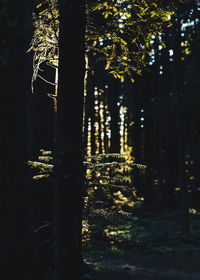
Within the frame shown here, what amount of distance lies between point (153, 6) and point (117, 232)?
10700 millimetres

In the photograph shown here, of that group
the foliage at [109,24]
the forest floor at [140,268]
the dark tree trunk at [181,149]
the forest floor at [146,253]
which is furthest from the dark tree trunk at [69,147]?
the dark tree trunk at [181,149]

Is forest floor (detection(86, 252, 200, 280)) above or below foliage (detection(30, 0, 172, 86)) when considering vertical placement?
below

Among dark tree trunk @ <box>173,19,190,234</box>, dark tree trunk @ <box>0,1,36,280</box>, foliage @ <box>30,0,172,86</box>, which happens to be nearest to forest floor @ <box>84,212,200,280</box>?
dark tree trunk @ <box>173,19,190,234</box>

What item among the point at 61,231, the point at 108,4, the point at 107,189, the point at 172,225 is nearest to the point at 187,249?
the point at 172,225

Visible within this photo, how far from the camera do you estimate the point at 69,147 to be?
3.97m

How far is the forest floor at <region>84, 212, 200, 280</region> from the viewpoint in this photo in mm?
8188

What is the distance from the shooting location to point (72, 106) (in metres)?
4.14

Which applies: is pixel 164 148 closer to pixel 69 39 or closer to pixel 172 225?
pixel 172 225

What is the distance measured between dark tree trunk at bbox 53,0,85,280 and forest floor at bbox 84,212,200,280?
2233 mm

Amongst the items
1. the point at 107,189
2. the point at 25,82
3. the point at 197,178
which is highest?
the point at 25,82

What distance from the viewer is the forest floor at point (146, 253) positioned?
8188 millimetres

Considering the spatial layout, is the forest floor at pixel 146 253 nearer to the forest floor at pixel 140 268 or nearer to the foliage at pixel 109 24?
the forest floor at pixel 140 268

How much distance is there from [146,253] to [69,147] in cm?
804

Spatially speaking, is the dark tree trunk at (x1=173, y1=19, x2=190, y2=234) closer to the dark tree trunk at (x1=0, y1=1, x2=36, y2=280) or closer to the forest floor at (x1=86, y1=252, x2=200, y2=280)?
the forest floor at (x1=86, y1=252, x2=200, y2=280)
